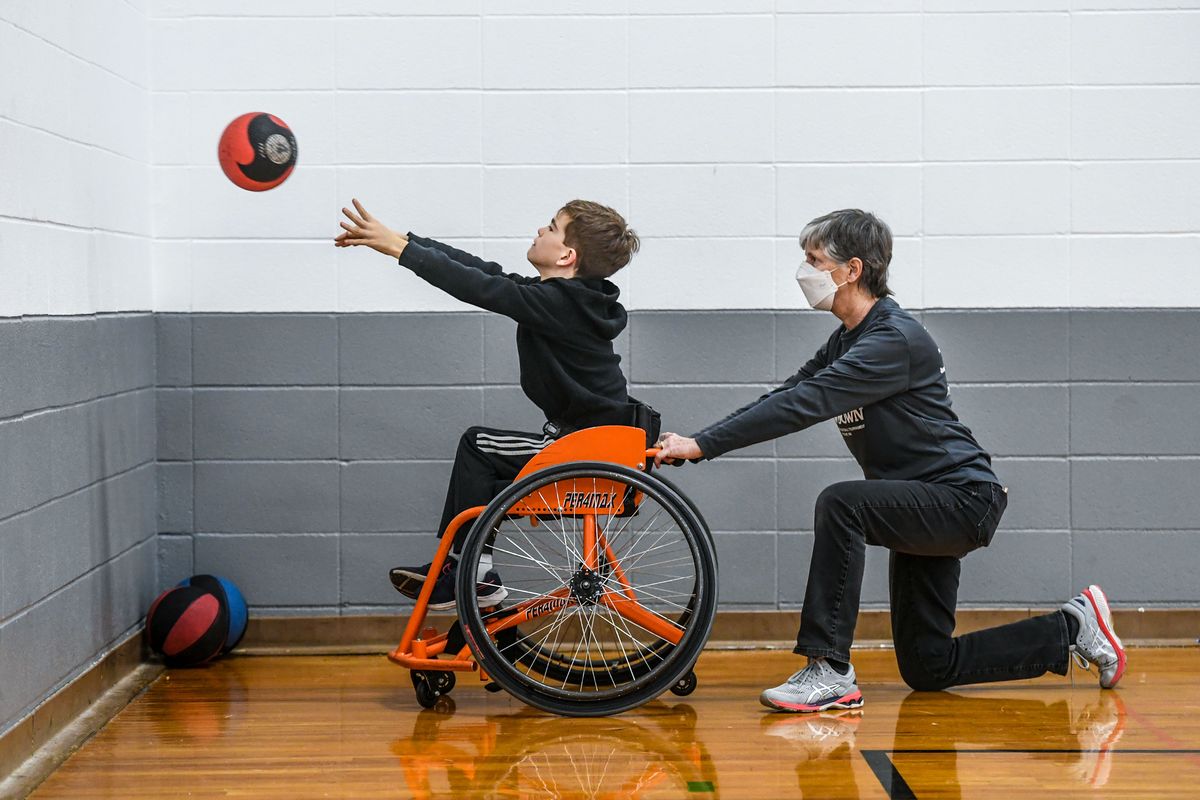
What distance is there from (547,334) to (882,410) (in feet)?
2.63

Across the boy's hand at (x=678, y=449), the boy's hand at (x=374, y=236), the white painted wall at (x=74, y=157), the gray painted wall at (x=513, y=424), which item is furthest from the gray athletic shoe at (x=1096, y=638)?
the white painted wall at (x=74, y=157)

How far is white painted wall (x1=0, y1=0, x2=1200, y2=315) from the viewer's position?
3.62 metres

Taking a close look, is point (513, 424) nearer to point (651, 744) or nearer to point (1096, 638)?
point (651, 744)

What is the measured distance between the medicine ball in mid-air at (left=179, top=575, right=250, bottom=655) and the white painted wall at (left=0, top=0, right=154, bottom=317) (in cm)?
75

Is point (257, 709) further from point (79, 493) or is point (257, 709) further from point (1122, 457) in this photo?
point (1122, 457)

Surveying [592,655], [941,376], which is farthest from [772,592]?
[941,376]

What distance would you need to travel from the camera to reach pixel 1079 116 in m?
3.64

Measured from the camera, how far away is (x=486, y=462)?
3014 millimetres

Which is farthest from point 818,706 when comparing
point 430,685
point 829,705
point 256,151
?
point 256,151

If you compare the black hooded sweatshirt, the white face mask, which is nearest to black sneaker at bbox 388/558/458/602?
the black hooded sweatshirt

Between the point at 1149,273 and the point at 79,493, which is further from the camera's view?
the point at 1149,273

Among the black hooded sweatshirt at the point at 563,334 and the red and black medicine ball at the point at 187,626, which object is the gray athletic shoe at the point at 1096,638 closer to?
the black hooded sweatshirt at the point at 563,334

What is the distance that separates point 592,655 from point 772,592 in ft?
1.82

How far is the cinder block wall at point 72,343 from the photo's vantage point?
270cm
